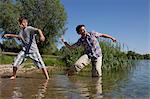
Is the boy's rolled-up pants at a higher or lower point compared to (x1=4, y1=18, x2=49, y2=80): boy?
lower

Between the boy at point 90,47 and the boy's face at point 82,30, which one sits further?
the boy at point 90,47

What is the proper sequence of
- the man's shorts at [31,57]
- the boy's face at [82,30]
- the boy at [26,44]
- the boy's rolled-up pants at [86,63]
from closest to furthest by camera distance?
the boy at [26,44], the man's shorts at [31,57], the boy's face at [82,30], the boy's rolled-up pants at [86,63]

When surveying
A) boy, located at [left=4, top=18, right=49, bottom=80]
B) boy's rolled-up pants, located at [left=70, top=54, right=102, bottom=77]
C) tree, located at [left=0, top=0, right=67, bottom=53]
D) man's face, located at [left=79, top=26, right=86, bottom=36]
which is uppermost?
tree, located at [left=0, top=0, right=67, bottom=53]

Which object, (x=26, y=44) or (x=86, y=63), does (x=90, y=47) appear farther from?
(x=26, y=44)

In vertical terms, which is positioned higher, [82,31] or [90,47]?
[82,31]

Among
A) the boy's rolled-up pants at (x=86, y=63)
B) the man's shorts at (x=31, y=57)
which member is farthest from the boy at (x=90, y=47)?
the man's shorts at (x=31, y=57)

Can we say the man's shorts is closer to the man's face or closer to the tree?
the man's face

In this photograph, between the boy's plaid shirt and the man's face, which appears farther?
the boy's plaid shirt

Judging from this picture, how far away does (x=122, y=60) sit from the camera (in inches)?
728

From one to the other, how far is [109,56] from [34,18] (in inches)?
1398

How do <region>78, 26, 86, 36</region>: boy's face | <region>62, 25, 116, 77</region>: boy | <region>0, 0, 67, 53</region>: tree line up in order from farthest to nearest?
<region>0, 0, 67, 53</region>: tree, <region>62, 25, 116, 77</region>: boy, <region>78, 26, 86, 36</region>: boy's face

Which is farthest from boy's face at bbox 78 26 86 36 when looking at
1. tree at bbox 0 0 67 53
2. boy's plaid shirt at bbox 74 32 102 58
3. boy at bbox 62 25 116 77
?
tree at bbox 0 0 67 53

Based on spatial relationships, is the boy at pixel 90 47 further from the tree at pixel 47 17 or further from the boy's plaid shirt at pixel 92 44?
the tree at pixel 47 17

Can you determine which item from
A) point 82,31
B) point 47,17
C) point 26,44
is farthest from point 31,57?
point 47,17
